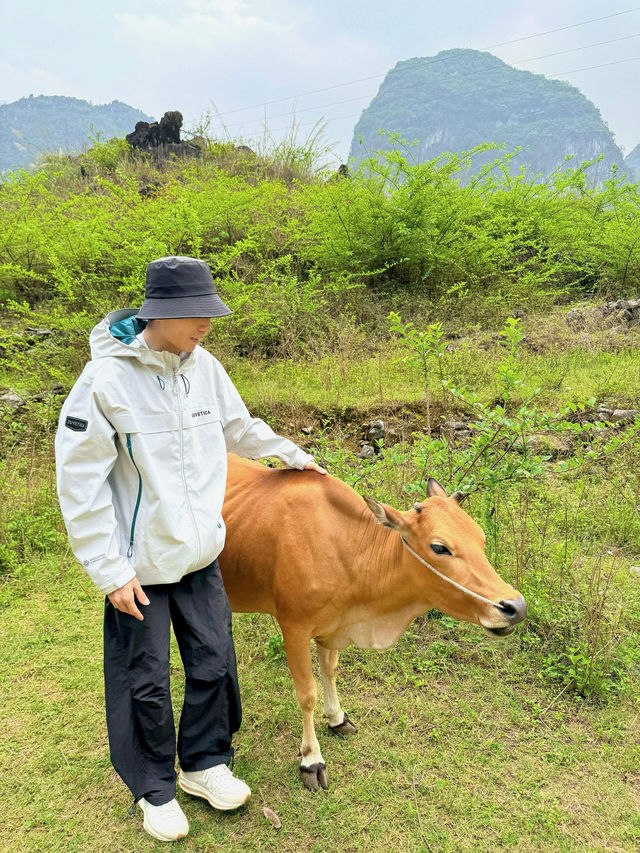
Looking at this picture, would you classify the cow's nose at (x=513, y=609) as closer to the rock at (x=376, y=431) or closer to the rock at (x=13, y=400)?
the rock at (x=376, y=431)

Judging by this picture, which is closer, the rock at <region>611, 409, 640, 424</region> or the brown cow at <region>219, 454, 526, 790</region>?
the brown cow at <region>219, 454, 526, 790</region>

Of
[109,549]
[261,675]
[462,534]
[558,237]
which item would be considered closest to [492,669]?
[261,675]

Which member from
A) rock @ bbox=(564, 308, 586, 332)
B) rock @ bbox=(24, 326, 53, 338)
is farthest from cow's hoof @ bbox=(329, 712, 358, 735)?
rock @ bbox=(24, 326, 53, 338)

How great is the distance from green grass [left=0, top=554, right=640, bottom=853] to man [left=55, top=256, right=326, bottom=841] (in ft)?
1.03

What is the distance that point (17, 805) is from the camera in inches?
87.2

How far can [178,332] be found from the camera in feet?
6.08

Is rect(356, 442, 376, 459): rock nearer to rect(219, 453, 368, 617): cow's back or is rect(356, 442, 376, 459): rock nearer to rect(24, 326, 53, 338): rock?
rect(219, 453, 368, 617): cow's back

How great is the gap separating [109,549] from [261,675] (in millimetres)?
1611

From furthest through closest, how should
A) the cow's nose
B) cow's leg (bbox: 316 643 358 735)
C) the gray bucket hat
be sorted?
1. cow's leg (bbox: 316 643 358 735)
2. the gray bucket hat
3. the cow's nose

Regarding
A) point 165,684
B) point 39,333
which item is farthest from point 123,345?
point 39,333

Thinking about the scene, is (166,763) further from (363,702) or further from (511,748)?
(511,748)

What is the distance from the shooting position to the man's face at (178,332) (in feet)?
6.04

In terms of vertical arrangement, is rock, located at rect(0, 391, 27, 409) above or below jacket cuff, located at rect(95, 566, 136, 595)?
below

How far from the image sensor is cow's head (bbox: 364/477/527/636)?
5.66 ft
